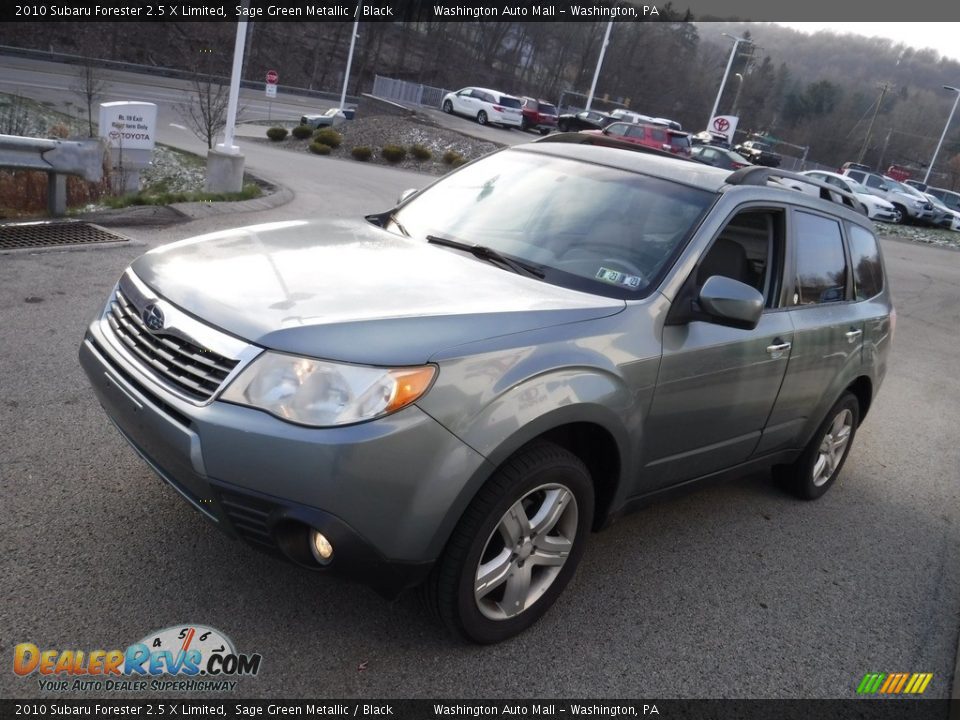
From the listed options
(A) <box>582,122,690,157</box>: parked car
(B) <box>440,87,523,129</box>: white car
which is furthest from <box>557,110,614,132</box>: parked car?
(A) <box>582,122,690,157</box>: parked car

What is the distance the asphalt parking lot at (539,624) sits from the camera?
2.93 m

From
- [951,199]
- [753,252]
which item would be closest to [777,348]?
[753,252]

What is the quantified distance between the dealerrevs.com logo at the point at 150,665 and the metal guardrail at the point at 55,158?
6.92 m

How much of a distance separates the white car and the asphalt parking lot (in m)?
38.6

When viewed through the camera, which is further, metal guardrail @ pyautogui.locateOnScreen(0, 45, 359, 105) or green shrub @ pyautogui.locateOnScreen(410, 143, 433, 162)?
metal guardrail @ pyautogui.locateOnScreen(0, 45, 359, 105)

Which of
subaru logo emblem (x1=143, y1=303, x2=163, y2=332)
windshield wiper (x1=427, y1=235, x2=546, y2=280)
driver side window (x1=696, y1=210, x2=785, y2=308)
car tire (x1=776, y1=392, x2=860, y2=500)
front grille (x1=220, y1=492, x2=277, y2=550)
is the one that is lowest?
car tire (x1=776, y1=392, x2=860, y2=500)

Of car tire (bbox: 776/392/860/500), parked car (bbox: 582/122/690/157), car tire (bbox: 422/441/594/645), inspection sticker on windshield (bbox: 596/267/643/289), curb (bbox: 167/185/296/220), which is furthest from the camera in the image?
parked car (bbox: 582/122/690/157)

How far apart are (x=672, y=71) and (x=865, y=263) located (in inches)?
3902

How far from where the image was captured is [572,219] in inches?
152

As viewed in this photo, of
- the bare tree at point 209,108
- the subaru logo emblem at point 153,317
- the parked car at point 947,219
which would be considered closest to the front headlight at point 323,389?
the subaru logo emblem at point 153,317

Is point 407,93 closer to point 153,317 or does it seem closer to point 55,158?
point 55,158

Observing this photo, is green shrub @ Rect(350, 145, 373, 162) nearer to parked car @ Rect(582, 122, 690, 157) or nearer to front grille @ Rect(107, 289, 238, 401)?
parked car @ Rect(582, 122, 690, 157)

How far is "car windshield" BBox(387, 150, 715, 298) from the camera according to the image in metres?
3.56

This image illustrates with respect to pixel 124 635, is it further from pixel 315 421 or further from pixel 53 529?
pixel 315 421
